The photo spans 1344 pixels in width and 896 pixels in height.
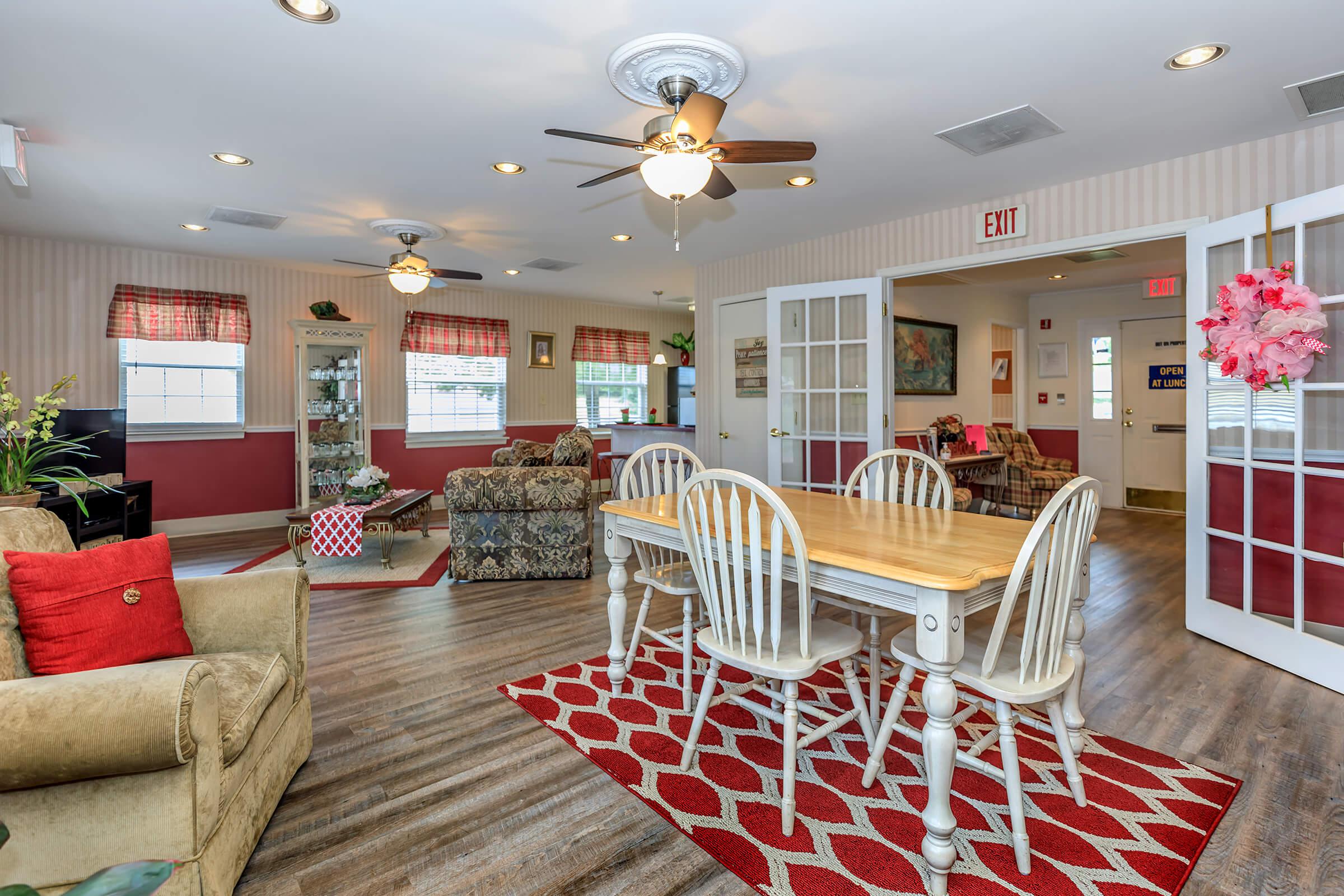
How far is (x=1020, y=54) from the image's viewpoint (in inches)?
99.3

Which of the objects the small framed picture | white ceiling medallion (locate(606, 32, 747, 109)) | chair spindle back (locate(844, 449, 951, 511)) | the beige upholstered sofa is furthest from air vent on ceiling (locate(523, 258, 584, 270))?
the beige upholstered sofa

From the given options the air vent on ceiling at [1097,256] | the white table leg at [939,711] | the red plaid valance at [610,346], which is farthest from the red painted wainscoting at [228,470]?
the air vent on ceiling at [1097,256]

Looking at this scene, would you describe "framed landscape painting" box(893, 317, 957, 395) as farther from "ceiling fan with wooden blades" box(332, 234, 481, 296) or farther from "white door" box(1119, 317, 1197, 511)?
"ceiling fan with wooden blades" box(332, 234, 481, 296)

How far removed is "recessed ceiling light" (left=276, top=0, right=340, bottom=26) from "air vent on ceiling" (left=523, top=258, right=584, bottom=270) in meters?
3.76

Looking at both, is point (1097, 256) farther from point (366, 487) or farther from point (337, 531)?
point (337, 531)

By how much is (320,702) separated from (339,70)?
96.6 inches

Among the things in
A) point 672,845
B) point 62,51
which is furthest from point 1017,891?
point 62,51

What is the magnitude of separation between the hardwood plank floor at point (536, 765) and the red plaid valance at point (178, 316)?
3517 millimetres

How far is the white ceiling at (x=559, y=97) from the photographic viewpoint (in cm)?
228

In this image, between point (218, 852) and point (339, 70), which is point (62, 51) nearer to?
point (339, 70)

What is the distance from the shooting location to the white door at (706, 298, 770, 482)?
5.65 metres

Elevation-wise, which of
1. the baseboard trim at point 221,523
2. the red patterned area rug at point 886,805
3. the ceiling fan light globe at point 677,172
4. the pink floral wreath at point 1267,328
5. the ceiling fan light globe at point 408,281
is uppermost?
the ceiling fan light globe at point 408,281

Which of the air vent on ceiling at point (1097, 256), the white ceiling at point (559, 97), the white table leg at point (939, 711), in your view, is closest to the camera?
the white table leg at point (939, 711)

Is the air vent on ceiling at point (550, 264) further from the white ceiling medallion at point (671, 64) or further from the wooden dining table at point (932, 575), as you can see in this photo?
the wooden dining table at point (932, 575)
